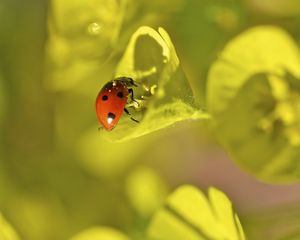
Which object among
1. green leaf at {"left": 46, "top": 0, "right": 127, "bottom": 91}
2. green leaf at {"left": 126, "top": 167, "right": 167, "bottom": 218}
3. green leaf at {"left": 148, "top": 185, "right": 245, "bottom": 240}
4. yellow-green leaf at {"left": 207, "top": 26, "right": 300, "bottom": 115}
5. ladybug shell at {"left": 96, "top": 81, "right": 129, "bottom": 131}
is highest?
green leaf at {"left": 46, "top": 0, "right": 127, "bottom": 91}

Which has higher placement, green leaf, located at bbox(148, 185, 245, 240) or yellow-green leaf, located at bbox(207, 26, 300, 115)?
yellow-green leaf, located at bbox(207, 26, 300, 115)

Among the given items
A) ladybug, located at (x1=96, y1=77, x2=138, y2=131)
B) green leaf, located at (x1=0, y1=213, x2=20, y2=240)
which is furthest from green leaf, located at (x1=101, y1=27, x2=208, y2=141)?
green leaf, located at (x1=0, y1=213, x2=20, y2=240)

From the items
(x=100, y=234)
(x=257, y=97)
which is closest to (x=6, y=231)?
(x=100, y=234)

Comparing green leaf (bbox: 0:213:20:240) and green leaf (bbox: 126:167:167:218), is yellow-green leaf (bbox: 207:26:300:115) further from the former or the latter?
green leaf (bbox: 0:213:20:240)

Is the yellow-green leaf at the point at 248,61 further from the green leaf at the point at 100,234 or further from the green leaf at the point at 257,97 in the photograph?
the green leaf at the point at 100,234

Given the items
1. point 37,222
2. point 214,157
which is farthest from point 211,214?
point 37,222
